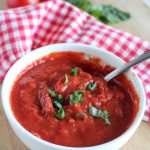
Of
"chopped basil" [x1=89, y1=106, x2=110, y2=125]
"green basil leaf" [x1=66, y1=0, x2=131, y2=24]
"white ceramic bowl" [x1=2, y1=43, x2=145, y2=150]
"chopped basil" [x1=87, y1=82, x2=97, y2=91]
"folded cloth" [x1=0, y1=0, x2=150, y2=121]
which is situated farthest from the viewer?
"green basil leaf" [x1=66, y1=0, x2=131, y2=24]

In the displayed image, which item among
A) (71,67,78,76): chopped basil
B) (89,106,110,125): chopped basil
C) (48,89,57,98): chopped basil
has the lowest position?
(48,89,57,98): chopped basil

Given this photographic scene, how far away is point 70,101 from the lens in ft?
4.84

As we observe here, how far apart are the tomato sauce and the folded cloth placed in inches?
10.9

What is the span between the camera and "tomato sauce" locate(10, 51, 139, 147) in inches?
54.9

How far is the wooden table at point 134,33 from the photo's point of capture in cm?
161

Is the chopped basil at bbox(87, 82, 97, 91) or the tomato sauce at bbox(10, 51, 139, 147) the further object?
the chopped basil at bbox(87, 82, 97, 91)

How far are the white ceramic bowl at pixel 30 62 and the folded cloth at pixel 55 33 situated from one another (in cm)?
25

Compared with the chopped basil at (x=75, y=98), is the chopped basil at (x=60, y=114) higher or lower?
lower

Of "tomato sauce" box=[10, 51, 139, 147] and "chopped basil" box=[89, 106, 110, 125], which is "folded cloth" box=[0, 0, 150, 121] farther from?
"chopped basil" box=[89, 106, 110, 125]

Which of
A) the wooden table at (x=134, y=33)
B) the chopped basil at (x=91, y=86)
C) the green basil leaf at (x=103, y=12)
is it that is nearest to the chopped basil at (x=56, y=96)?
the chopped basil at (x=91, y=86)

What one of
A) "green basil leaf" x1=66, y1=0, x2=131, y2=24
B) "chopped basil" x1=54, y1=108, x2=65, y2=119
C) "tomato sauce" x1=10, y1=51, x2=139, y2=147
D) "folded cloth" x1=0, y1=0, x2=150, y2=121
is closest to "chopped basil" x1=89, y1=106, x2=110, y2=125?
"tomato sauce" x1=10, y1=51, x2=139, y2=147

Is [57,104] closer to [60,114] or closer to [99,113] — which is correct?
[60,114]

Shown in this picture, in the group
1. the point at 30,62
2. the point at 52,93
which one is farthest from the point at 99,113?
the point at 30,62

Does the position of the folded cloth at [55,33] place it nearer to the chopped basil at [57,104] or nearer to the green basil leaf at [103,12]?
the green basil leaf at [103,12]
